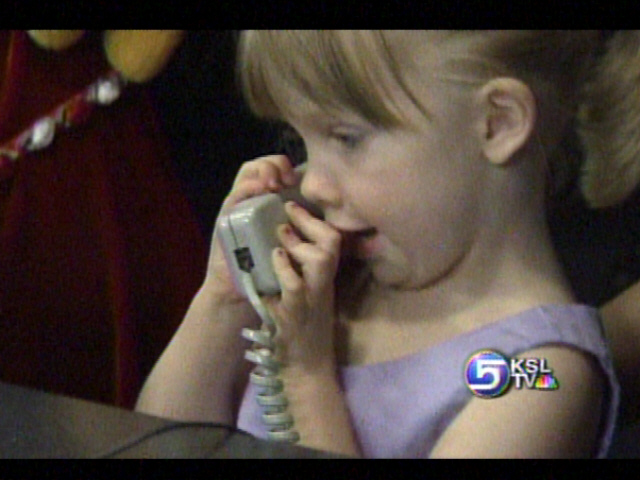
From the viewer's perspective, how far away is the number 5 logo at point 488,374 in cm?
55

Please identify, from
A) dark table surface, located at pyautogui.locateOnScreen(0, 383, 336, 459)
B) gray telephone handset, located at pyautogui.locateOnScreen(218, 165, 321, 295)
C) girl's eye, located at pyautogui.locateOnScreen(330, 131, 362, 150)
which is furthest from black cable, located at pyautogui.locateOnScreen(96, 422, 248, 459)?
girl's eye, located at pyautogui.locateOnScreen(330, 131, 362, 150)

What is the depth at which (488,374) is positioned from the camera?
0.55 m

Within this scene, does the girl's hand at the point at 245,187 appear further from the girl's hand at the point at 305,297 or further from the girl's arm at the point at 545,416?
the girl's arm at the point at 545,416

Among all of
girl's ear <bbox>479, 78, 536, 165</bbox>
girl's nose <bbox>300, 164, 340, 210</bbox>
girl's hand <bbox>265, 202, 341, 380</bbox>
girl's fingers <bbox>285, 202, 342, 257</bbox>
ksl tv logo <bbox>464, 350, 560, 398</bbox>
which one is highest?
girl's ear <bbox>479, 78, 536, 165</bbox>

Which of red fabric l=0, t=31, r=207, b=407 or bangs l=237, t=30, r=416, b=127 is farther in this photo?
red fabric l=0, t=31, r=207, b=407

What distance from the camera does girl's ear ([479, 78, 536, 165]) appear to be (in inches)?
20.9

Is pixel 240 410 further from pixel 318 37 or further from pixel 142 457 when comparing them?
pixel 318 37

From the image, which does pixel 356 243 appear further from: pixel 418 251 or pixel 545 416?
pixel 545 416

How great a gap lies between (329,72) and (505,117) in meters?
0.12

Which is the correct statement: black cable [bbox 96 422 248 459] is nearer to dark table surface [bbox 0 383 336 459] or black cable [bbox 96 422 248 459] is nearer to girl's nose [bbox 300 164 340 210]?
dark table surface [bbox 0 383 336 459]

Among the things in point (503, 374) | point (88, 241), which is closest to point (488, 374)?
point (503, 374)

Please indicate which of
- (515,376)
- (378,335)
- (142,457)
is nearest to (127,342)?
(142,457)

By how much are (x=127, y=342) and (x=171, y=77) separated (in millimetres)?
216

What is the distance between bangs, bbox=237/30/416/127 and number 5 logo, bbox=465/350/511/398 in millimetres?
171
